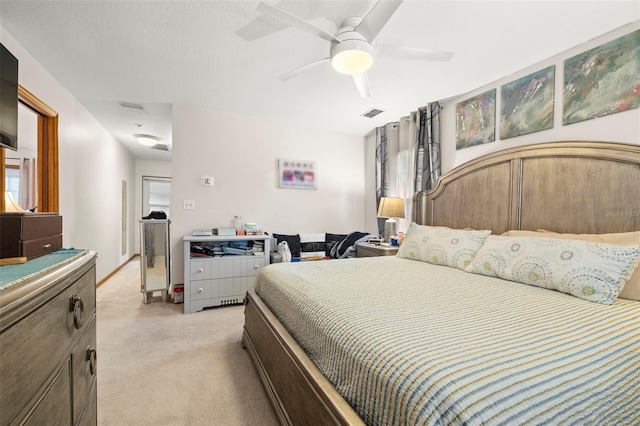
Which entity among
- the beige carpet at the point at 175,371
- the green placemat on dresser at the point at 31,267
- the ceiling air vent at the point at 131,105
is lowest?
the beige carpet at the point at 175,371

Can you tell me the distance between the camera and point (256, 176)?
12.8 feet

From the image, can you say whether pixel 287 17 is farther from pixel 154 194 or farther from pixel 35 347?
pixel 154 194

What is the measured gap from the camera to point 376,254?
Answer: 311 cm

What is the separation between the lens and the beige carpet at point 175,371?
1558mm

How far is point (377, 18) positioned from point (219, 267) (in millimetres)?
2885

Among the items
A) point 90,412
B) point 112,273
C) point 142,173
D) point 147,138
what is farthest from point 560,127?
point 142,173

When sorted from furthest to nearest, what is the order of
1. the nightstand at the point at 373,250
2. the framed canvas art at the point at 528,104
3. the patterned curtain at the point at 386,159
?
the patterned curtain at the point at 386,159
the nightstand at the point at 373,250
the framed canvas art at the point at 528,104

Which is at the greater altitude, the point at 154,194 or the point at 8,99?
the point at 8,99

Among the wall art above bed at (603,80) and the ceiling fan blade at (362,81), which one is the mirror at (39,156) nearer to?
the ceiling fan blade at (362,81)

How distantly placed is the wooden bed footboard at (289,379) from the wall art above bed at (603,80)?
252 cm

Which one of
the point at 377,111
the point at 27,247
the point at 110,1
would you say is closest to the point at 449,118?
the point at 377,111

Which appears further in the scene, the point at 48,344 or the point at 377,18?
the point at 377,18

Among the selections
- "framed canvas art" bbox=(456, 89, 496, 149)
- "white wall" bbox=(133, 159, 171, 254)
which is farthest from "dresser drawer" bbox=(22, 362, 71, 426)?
"white wall" bbox=(133, 159, 171, 254)

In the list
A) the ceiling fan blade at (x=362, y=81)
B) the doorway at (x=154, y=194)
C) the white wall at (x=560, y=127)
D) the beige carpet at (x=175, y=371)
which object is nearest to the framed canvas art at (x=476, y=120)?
the white wall at (x=560, y=127)
